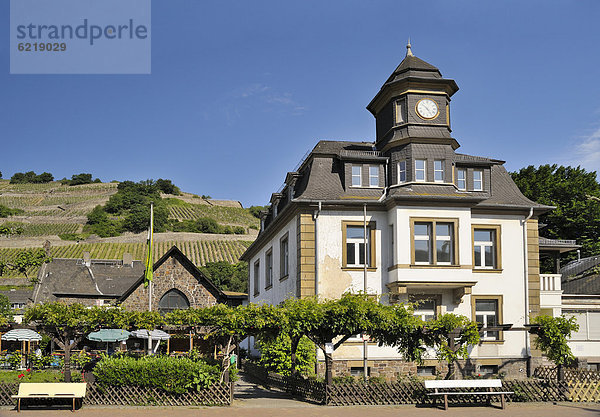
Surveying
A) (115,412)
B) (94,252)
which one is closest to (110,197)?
(94,252)

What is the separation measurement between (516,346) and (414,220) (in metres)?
7.34

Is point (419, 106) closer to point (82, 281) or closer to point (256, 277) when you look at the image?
point (256, 277)

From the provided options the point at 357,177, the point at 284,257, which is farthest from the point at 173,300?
the point at 357,177

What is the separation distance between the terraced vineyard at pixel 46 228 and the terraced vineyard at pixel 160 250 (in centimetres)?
3206

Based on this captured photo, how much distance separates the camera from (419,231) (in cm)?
2839

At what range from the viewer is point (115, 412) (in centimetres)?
1917

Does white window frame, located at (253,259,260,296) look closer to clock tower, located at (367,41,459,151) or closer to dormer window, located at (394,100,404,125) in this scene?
clock tower, located at (367,41,459,151)

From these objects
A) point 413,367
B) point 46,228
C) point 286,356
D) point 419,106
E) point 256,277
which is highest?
point 46,228

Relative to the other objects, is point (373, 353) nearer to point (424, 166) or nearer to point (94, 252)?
point (424, 166)

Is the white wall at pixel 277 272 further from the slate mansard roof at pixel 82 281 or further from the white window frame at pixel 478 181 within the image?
the slate mansard roof at pixel 82 281

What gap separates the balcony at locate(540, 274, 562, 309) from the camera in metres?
31.0

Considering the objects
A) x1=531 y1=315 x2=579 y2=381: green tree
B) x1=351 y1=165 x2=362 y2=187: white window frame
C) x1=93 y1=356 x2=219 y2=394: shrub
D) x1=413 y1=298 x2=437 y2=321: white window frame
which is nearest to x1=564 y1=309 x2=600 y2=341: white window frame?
x1=531 y1=315 x2=579 y2=381: green tree

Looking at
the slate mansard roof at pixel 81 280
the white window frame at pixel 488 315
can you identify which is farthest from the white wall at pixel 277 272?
the slate mansard roof at pixel 81 280

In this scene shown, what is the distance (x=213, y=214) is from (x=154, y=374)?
549 ft
